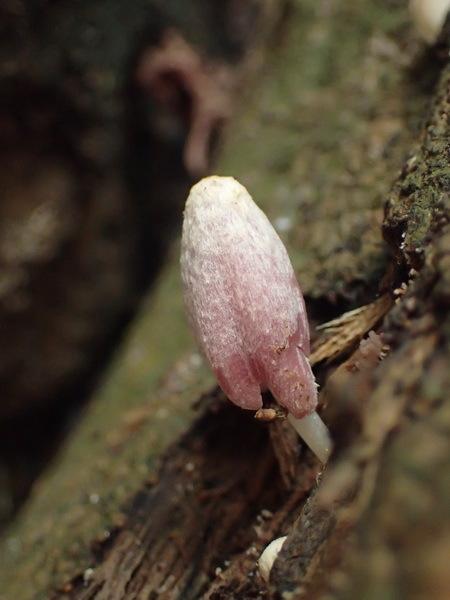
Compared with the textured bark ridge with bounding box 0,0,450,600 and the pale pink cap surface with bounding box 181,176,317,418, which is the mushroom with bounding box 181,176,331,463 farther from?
the textured bark ridge with bounding box 0,0,450,600

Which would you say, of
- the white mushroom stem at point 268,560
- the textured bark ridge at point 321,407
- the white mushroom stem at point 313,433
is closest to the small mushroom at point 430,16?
the textured bark ridge at point 321,407

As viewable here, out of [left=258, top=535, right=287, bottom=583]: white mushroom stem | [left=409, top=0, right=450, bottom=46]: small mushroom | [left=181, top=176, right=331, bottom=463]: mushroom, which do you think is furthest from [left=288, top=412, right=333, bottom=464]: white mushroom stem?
[left=409, top=0, right=450, bottom=46]: small mushroom

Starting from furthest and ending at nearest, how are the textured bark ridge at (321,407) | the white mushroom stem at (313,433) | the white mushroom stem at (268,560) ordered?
the white mushroom stem at (313,433) → the white mushroom stem at (268,560) → the textured bark ridge at (321,407)

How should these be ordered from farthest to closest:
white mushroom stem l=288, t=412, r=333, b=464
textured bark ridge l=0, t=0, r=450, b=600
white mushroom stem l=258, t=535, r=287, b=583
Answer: white mushroom stem l=288, t=412, r=333, b=464
white mushroom stem l=258, t=535, r=287, b=583
textured bark ridge l=0, t=0, r=450, b=600

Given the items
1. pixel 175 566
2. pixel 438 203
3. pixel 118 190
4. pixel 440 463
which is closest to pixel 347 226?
pixel 438 203

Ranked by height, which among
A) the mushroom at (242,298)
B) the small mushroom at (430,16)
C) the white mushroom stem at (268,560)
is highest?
the small mushroom at (430,16)

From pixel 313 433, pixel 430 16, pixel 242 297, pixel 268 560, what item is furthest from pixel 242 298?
pixel 430 16

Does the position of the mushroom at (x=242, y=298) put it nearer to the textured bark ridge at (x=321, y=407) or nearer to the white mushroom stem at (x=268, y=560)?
the textured bark ridge at (x=321, y=407)
